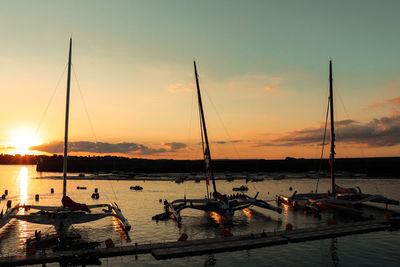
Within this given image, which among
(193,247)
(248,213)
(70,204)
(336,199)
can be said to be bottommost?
(248,213)

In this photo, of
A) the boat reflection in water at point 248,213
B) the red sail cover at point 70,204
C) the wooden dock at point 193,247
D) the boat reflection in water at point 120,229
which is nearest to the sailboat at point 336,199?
the boat reflection in water at point 248,213

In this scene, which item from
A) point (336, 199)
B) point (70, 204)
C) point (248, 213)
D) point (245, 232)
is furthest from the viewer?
point (248, 213)

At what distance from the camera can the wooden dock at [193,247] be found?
29.2 metres

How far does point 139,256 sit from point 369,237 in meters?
27.1

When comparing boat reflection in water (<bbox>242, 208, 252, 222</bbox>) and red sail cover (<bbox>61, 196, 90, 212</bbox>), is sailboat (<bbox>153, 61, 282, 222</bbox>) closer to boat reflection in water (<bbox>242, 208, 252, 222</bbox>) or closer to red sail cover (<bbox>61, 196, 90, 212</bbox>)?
boat reflection in water (<bbox>242, 208, 252, 222</bbox>)

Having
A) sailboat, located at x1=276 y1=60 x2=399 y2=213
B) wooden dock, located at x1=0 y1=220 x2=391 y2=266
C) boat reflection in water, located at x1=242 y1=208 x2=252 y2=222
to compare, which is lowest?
boat reflection in water, located at x1=242 y1=208 x2=252 y2=222

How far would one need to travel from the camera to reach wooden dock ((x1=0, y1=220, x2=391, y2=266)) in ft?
95.8

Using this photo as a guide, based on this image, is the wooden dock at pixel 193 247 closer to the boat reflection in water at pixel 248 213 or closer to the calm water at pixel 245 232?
the calm water at pixel 245 232

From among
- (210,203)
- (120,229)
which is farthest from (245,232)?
(120,229)

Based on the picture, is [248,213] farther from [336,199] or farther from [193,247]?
[193,247]

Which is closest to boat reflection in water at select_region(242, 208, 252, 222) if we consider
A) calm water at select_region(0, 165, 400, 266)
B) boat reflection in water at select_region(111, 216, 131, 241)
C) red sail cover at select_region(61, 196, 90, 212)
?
calm water at select_region(0, 165, 400, 266)

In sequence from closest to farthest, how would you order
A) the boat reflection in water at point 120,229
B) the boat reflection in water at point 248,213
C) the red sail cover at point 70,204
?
the red sail cover at point 70,204 → the boat reflection in water at point 120,229 → the boat reflection in water at point 248,213

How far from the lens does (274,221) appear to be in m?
50.8

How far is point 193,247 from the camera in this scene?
32.9m
